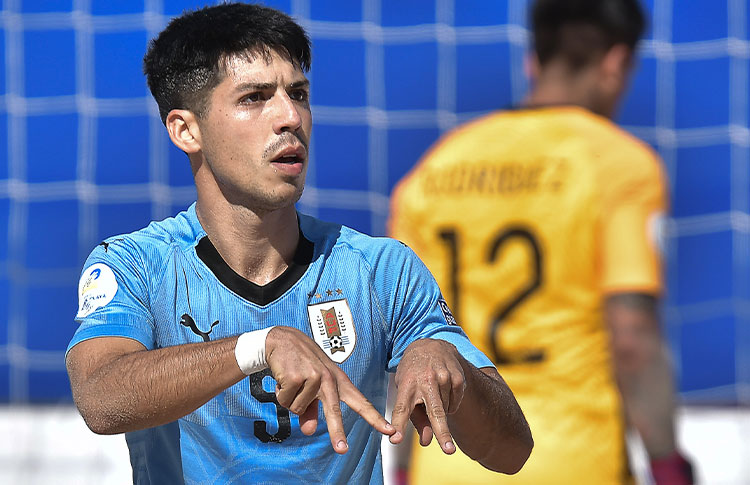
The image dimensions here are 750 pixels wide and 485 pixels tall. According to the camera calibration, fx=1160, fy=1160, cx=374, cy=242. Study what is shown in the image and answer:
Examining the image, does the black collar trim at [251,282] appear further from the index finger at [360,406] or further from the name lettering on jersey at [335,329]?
the index finger at [360,406]

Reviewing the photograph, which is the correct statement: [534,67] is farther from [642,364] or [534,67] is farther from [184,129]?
[184,129]

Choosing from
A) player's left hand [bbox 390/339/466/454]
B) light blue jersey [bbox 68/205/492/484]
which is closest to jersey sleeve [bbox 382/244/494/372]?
light blue jersey [bbox 68/205/492/484]

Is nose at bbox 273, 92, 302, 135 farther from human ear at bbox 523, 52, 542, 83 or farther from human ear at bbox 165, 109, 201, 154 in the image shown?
human ear at bbox 523, 52, 542, 83

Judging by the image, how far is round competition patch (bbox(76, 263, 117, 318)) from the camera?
218cm

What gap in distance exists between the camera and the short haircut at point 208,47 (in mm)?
2383

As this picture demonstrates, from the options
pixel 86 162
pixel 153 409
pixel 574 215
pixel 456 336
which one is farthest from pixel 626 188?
pixel 86 162

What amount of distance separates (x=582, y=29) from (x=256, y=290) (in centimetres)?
184

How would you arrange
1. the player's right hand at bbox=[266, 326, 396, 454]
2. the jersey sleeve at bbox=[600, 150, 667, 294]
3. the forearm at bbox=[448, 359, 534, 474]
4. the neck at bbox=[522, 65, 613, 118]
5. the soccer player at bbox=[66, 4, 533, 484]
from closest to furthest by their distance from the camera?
1. the player's right hand at bbox=[266, 326, 396, 454]
2. the forearm at bbox=[448, 359, 534, 474]
3. the soccer player at bbox=[66, 4, 533, 484]
4. the jersey sleeve at bbox=[600, 150, 667, 294]
5. the neck at bbox=[522, 65, 613, 118]

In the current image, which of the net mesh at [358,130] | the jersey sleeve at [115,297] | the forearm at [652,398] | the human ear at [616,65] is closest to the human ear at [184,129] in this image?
the jersey sleeve at [115,297]

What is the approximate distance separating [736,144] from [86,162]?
354cm

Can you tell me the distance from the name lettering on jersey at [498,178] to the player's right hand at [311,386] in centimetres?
172

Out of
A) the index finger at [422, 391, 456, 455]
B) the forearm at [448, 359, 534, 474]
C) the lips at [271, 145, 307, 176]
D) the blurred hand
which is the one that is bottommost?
the blurred hand

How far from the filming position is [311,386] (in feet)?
5.98

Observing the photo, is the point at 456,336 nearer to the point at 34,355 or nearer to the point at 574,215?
the point at 574,215
